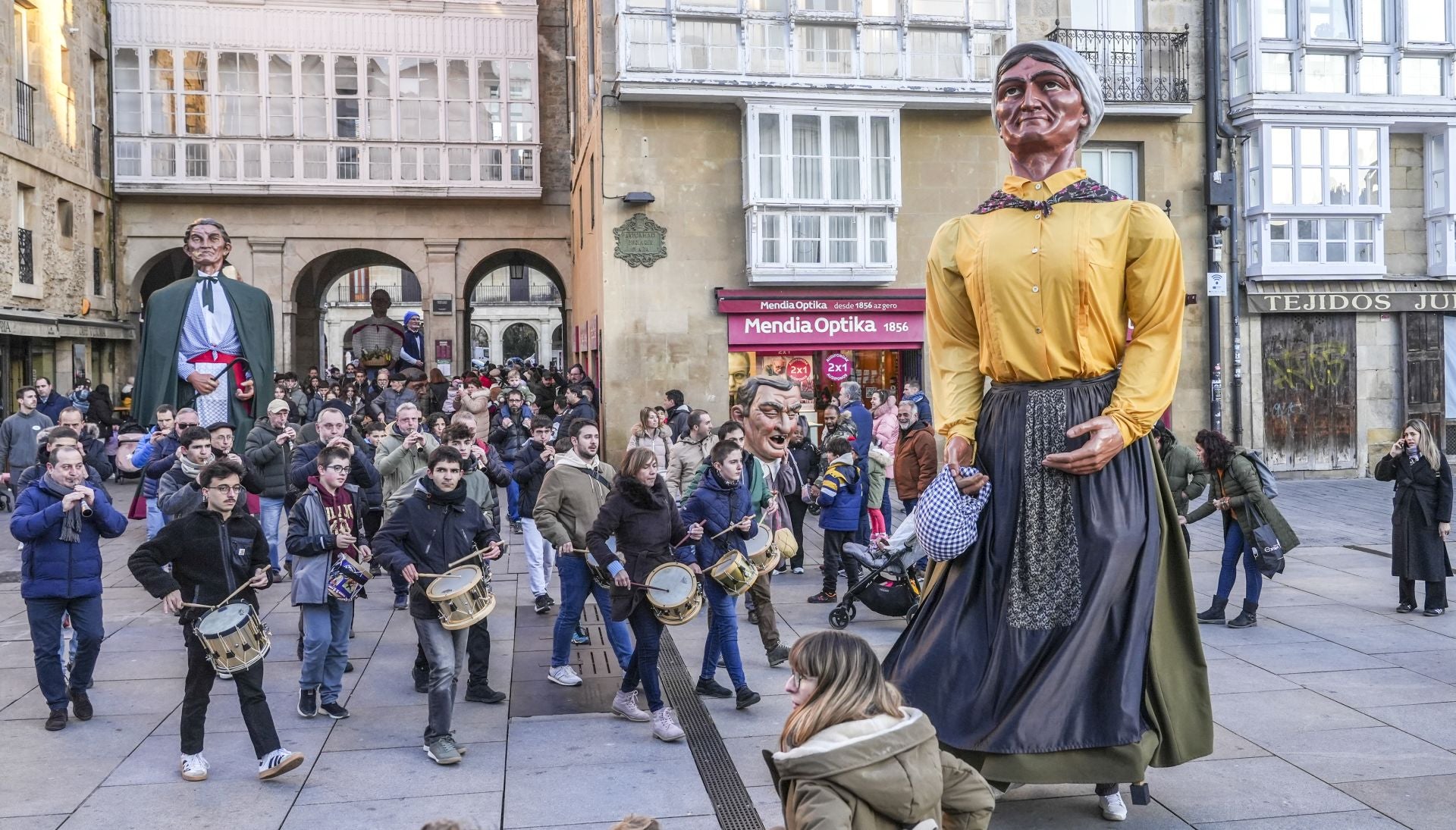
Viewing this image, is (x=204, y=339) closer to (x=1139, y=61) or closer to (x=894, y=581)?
(x=894, y=581)

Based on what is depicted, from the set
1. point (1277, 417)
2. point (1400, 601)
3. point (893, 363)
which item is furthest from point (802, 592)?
point (1277, 417)

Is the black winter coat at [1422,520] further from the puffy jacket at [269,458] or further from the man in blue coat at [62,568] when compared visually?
the puffy jacket at [269,458]

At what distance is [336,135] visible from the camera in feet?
86.3

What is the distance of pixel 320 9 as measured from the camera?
2609 cm

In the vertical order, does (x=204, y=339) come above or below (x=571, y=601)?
above

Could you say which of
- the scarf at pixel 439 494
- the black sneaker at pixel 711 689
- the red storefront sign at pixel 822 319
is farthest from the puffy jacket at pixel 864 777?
the red storefront sign at pixel 822 319

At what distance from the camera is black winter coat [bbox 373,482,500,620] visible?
5898 mm

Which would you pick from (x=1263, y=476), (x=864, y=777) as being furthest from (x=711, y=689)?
(x=1263, y=476)

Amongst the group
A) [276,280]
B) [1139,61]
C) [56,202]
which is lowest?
[276,280]

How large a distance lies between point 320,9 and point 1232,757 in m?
25.9

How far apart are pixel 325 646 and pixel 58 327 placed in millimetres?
19735

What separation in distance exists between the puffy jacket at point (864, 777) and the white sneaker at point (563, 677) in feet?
13.9

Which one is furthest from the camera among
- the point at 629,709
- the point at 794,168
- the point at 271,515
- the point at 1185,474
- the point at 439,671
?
the point at 794,168

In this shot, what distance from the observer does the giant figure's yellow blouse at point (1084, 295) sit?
13.1ft
